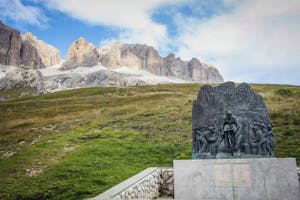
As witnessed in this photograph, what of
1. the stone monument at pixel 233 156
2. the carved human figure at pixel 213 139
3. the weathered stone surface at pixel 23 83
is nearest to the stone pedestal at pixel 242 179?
the stone monument at pixel 233 156

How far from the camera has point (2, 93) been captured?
509ft

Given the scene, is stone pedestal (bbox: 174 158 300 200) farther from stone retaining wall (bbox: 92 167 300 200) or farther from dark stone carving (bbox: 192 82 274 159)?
stone retaining wall (bbox: 92 167 300 200)

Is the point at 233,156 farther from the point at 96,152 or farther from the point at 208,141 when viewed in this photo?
the point at 96,152

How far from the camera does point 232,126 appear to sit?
12.9m

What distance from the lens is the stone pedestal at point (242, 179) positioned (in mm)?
11289

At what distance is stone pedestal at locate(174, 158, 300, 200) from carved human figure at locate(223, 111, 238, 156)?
1.19m

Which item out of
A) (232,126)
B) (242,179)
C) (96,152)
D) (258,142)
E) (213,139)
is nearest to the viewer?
(242,179)

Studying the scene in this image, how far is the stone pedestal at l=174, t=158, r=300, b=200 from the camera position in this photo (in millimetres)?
11289

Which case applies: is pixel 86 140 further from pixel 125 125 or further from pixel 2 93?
pixel 2 93

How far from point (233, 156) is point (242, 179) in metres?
1.35

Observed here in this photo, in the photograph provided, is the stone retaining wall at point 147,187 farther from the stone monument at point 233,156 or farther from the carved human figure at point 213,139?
the carved human figure at point 213,139

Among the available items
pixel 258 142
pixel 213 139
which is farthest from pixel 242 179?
pixel 213 139

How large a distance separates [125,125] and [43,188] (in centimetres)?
1773

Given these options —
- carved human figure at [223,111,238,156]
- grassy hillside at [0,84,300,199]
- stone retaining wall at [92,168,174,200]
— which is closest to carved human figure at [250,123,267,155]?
carved human figure at [223,111,238,156]
